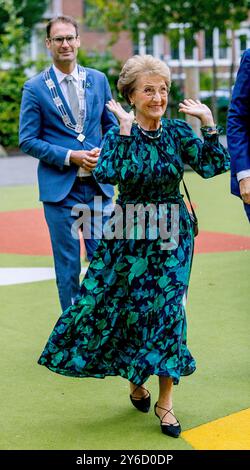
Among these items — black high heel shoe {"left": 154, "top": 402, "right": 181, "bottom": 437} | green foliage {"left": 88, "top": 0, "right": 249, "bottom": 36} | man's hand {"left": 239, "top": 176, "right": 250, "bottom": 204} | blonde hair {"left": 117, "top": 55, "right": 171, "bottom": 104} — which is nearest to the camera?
black high heel shoe {"left": 154, "top": 402, "right": 181, "bottom": 437}

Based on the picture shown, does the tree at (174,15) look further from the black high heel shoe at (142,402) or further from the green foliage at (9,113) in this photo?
the black high heel shoe at (142,402)

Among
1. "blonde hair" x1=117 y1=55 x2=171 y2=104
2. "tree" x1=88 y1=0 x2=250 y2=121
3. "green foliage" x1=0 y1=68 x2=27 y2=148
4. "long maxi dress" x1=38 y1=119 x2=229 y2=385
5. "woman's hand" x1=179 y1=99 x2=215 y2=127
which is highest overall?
"blonde hair" x1=117 y1=55 x2=171 y2=104

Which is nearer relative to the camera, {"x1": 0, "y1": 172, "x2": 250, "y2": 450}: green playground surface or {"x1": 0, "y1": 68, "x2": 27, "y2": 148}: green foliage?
{"x1": 0, "y1": 172, "x2": 250, "y2": 450}: green playground surface

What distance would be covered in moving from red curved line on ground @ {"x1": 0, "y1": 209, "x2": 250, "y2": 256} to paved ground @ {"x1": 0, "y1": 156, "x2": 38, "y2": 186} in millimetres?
5497

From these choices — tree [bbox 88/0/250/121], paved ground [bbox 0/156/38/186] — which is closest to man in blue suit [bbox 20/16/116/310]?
paved ground [bbox 0/156/38/186]

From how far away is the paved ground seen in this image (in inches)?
723

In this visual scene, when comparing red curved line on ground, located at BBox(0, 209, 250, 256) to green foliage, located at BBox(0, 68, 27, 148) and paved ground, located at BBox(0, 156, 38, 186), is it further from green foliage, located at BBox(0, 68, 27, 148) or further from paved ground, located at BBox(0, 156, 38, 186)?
green foliage, located at BBox(0, 68, 27, 148)

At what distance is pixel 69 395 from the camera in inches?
211

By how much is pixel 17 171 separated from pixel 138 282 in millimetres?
16090

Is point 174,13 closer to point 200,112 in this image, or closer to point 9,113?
point 9,113

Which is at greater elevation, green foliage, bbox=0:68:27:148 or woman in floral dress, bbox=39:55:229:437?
woman in floral dress, bbox=39:55:229:437
